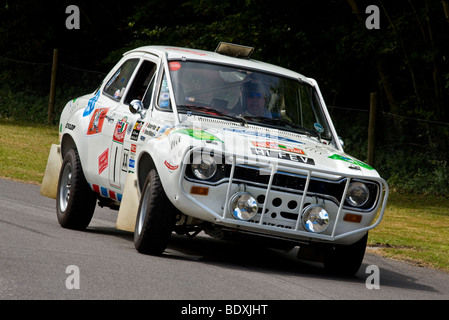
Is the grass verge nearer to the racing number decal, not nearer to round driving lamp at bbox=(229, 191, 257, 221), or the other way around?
round driving lamp at bbox=(229, 191, 257, 221)

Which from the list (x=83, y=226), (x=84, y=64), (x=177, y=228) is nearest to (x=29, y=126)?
(x=84, y=64)

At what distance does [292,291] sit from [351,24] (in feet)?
55.2

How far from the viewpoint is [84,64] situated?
32.3 metres

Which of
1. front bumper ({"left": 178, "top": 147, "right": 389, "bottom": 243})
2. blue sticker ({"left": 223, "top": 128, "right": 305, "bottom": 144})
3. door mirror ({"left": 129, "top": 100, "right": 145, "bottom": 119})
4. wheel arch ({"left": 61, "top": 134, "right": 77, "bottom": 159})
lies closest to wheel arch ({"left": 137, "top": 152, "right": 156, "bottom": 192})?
door mirror ({"left": 129, "top": 100, "right": 145, "bottom": 119})

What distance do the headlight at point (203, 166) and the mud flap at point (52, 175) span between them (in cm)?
340

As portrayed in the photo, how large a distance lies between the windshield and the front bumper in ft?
3.82

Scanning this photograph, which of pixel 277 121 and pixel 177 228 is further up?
pixel 277 121

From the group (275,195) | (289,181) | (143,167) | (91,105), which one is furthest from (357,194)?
(91,105)

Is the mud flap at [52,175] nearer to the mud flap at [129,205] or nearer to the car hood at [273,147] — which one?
the mud flap at [129,205]

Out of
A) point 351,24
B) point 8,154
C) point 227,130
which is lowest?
point 8,154

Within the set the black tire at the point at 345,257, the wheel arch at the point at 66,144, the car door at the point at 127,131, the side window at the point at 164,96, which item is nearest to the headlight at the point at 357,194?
the black tire at the point at 345,257

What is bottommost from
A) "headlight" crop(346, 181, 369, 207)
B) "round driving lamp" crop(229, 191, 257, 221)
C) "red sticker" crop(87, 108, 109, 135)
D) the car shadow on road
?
the car shadow on road

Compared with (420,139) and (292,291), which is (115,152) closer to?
(292,291)

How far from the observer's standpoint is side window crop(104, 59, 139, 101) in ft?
33.1
